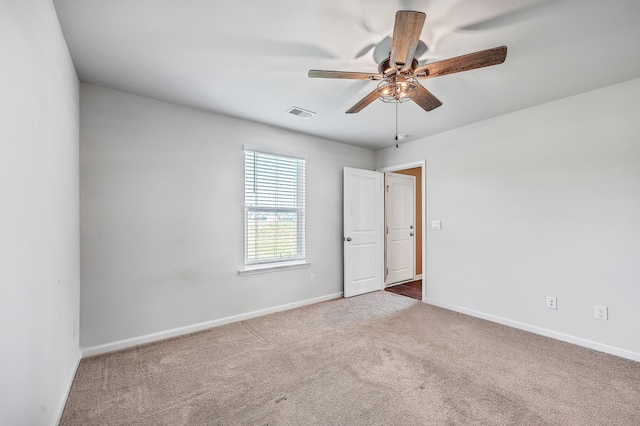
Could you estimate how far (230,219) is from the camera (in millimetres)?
3346

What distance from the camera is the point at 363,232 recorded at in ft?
15.0

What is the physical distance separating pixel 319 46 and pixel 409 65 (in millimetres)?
662

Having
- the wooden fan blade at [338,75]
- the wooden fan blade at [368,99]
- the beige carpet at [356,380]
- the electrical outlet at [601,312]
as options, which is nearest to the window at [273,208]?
the beige carpet at [356,380]

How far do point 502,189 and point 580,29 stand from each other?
184 cm

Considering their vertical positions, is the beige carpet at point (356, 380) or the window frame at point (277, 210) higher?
the window frame at point (277, 210)

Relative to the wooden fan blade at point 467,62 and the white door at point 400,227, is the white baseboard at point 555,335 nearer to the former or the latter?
the white door at point 400,227

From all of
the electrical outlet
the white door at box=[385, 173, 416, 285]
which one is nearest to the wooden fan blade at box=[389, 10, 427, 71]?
the electrical outlet

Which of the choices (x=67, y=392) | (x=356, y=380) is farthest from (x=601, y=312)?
(x=67, y=392)

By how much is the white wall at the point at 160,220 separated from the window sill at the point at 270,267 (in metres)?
0.07

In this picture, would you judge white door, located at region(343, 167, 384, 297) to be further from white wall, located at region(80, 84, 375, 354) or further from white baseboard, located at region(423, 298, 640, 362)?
white baseboard, located at region(423, 298, 640, 362)

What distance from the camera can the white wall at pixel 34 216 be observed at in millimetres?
1092

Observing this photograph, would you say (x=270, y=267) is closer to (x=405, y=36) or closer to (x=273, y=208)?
(x=273, y=208)

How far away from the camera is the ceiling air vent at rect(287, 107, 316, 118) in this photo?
3116 millimetres

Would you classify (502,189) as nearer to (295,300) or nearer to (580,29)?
(580,29)
